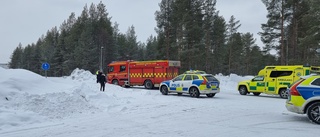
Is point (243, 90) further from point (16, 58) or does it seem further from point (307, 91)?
point (16, 58)

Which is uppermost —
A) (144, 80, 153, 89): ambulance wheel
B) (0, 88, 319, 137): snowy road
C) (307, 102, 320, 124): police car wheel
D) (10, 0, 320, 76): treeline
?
(10, 0, 320, 76): treeline

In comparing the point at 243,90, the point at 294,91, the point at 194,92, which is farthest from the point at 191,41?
the point at 294,91

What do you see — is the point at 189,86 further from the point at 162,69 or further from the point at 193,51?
the point at 193,51

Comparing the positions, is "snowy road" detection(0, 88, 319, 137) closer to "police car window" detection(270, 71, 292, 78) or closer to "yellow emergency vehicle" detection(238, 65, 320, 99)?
"yellow emergency vehicle" detection(238, 65, 320, 99)

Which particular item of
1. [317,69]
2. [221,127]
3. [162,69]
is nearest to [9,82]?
[221,127]

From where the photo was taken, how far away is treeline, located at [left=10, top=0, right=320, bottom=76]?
35.1 m

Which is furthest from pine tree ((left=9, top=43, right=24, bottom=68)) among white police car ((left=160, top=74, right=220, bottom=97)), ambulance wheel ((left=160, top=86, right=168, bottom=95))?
white police car ((left=160, top=74, right=220, bottom=97))

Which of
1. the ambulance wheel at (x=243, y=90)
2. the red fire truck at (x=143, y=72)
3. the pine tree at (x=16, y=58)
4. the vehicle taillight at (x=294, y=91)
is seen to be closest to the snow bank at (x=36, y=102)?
the vehicle taillight at (x=294, y=91)

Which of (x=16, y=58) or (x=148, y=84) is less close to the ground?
(x=16, y=58)

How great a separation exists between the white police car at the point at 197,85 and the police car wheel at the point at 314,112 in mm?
8991

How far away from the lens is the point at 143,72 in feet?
89.2

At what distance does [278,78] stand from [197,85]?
5.73 meters

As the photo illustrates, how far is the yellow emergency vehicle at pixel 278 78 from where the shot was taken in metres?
19.1

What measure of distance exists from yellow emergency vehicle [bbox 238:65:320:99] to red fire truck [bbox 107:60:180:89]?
295 inches
